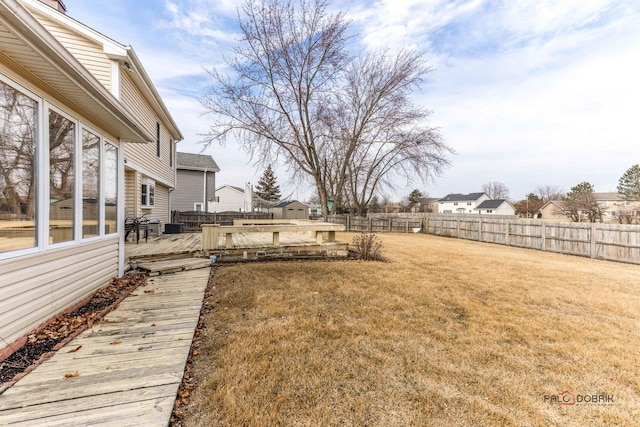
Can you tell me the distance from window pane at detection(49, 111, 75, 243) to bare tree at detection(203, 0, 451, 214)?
1243 cm

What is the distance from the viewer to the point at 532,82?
35.9ft

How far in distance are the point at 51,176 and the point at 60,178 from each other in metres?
0.22

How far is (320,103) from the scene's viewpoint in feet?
54.8

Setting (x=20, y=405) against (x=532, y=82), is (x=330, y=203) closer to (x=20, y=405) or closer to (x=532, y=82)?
(x=532, y=82)

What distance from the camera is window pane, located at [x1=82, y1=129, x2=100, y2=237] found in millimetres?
3695

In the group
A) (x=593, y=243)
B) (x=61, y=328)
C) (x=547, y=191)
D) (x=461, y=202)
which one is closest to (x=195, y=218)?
(x=61, y=328)

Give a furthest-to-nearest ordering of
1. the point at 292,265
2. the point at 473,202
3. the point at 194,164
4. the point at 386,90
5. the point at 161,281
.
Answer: the point at 473,202 → the point at 194,164 → the point at 386,90 → the point at 292,265 → the point at 161,281

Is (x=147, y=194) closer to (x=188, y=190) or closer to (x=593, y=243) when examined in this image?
(x=188, y=190)

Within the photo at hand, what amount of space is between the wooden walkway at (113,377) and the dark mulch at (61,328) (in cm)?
13

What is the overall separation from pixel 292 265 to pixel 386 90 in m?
15.5

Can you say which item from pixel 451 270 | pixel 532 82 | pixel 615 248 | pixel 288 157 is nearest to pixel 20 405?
pixel 451 270

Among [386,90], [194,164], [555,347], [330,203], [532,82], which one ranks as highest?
[386,90]

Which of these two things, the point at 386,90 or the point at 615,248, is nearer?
the point at 615,248

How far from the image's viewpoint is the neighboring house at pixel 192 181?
1945cm
